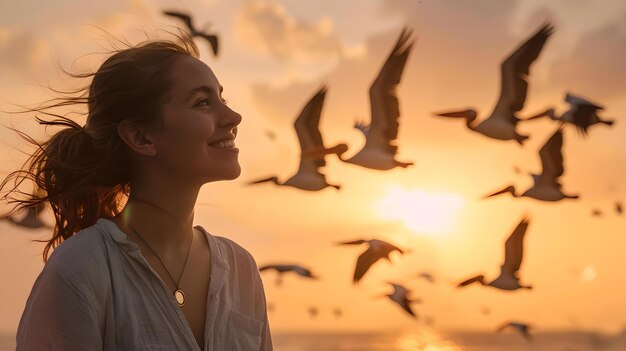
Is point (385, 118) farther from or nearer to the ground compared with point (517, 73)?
nearer to the ground

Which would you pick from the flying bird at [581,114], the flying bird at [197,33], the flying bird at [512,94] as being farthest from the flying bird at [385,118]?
the flying bird at [197,33]

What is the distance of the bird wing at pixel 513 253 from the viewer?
11039 millimetres

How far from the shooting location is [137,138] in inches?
119

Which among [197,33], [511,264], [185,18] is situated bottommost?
[511,264]

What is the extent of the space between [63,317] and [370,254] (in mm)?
7512

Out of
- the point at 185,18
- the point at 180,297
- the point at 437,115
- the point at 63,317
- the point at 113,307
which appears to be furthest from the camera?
the point at 185,18

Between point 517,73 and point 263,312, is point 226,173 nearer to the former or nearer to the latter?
point 263,312

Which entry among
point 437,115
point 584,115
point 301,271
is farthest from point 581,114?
point 301,271

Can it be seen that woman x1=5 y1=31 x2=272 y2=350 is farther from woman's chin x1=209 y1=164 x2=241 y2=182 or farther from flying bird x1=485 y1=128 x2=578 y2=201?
flying bird x1=485 y1=128 x2=578 y2=201

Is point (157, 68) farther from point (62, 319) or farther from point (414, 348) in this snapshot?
point (414, 348)

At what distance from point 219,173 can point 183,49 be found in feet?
1.79

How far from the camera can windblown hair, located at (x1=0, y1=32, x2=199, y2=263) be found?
9.98ft

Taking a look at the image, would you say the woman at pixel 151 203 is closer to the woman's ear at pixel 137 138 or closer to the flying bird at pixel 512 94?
the woman's ear at pixel 137 138

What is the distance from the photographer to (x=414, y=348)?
44.7 metres
